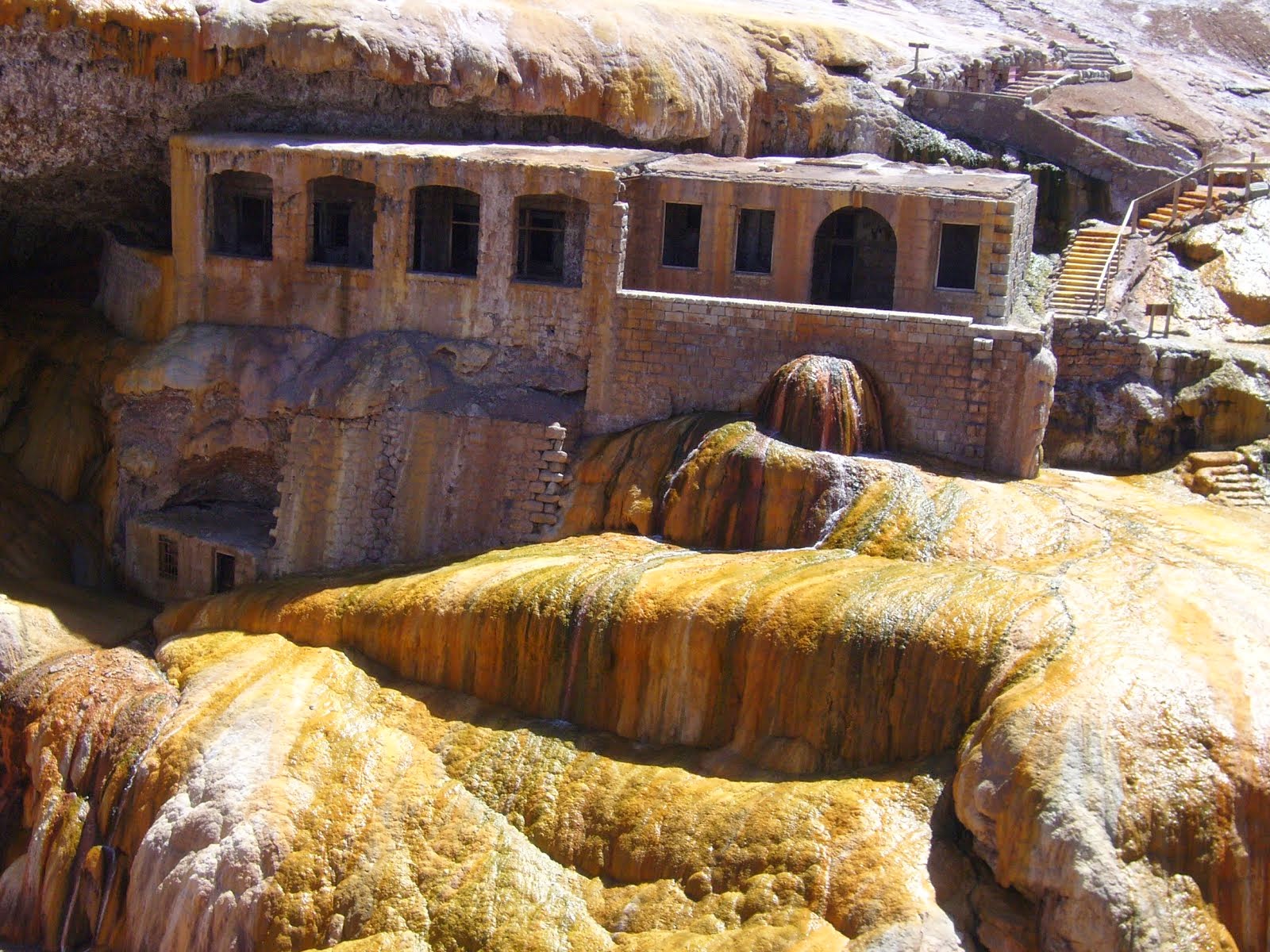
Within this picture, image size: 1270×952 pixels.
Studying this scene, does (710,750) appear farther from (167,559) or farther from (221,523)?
(167,559)

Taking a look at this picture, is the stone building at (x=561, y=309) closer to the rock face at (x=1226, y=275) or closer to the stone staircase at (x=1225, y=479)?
the stone staircase at (x=1225, y=479)

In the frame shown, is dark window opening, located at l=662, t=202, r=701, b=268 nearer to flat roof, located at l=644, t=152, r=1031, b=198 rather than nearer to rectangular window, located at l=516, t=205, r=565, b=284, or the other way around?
flat roof, located at l=644, t=152, r=1031, b=198

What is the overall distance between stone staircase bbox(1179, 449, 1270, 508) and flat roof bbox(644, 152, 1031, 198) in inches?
186

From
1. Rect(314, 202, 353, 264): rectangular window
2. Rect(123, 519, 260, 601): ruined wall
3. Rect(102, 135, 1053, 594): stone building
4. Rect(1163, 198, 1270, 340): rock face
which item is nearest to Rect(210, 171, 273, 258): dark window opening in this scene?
Rect(102, 135, 1053, 594): stone building

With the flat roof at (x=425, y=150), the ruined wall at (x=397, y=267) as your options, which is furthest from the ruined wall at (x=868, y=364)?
the flat roof at (x=425, y=150)

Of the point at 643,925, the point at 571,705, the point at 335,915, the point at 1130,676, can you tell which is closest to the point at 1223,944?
the point at 1130,676

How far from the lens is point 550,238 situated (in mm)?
26203

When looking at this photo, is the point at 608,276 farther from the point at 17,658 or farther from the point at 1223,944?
the point at 1223,944

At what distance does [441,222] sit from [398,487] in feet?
15.8

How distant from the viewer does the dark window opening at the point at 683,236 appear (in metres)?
26.1

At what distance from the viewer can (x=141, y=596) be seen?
2464 cm

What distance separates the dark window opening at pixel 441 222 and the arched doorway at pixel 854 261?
5.49 meters

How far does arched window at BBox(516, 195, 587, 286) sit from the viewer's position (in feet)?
81.3

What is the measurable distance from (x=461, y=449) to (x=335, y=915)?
25.7 ft
